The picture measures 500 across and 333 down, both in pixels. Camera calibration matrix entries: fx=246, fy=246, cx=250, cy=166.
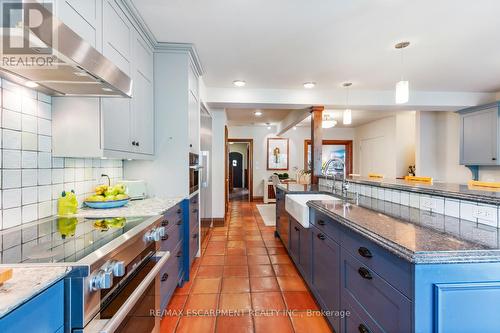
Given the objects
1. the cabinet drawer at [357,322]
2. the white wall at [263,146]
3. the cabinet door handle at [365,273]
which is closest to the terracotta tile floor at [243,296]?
the cabinet drawer at [357,322]

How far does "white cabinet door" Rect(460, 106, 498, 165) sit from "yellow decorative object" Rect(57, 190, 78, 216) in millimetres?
5353

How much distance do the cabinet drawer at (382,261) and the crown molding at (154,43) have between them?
230 cm

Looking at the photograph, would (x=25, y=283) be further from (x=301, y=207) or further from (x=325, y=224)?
(x=301, y=207)

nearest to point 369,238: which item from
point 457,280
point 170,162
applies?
point 457,280

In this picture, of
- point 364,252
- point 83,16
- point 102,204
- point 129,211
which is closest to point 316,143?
point 364,252

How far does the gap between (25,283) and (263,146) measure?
744 cm

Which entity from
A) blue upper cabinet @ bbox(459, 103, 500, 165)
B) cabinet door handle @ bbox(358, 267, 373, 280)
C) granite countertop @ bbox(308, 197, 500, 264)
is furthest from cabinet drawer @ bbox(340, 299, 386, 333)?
blue upper cabinet @ bbox(459, 103, 500, 165)

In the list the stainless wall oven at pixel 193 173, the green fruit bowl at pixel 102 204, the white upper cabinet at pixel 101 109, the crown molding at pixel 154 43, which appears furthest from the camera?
the stainless wall oven at pixel 193 173

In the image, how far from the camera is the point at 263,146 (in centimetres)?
802

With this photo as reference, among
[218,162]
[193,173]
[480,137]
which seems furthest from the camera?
[218,162]

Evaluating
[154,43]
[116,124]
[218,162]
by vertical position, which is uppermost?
[154,43]

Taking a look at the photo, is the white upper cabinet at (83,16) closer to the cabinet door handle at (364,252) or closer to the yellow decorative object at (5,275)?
the yellow decorative object at (5,275)

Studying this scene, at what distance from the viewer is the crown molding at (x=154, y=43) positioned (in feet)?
6.38

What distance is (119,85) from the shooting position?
136cm
